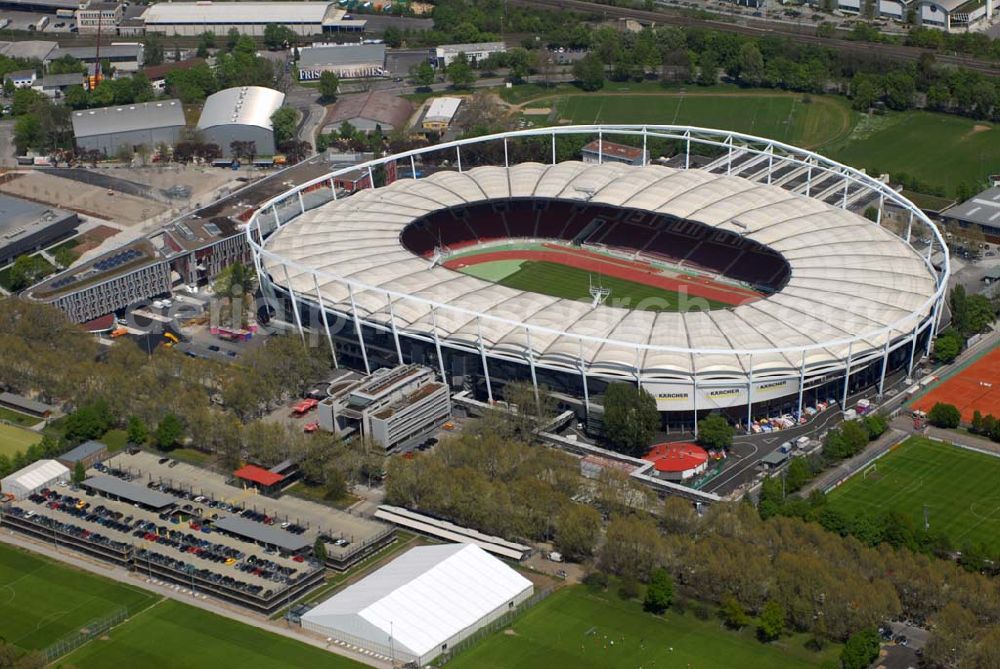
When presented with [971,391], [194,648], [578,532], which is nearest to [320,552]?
[194,648]

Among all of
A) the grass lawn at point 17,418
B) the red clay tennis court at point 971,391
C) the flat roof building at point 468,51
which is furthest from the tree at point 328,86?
the red clay tennis court at point 971,391

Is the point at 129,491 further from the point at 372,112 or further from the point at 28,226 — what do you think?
the point at 372,112

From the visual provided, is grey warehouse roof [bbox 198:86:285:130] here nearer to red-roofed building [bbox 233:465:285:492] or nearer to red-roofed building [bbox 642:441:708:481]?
red-roofed building [bbox 233:465:285:492]

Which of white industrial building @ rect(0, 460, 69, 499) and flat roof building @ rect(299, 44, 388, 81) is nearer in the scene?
white industrial building @ rect(0, 460, 69, 499)

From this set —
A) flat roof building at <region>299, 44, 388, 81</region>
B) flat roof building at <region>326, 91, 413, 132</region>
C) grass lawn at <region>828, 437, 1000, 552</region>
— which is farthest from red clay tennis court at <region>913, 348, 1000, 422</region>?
flat roof building at <region>299, 44, 388, 81</region>

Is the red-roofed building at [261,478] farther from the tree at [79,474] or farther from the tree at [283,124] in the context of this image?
the tree at [283,124]

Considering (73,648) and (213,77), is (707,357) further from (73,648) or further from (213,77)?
(213,77)
